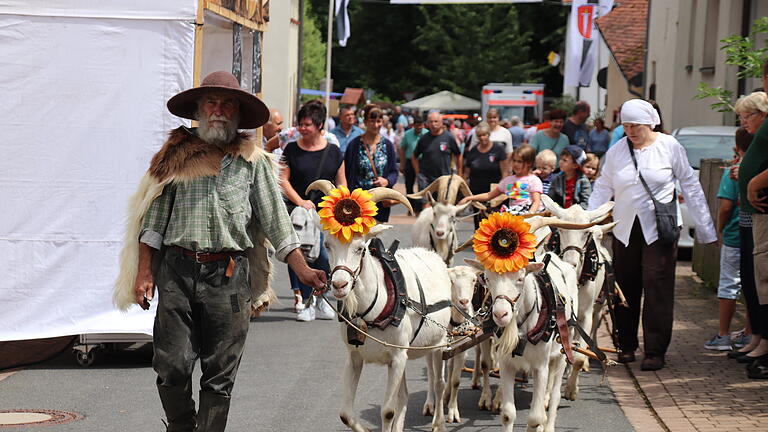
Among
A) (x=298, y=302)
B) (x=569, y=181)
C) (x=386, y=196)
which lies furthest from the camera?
(x=298, y=302)

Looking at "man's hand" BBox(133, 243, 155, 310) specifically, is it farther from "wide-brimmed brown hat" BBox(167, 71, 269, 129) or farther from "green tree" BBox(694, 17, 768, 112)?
"green tree" BBox(694, 17, 768, 112)

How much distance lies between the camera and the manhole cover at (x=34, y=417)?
8094 millimetres

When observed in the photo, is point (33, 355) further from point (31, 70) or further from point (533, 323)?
point (533, 323)

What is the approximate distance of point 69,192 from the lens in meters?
9.81

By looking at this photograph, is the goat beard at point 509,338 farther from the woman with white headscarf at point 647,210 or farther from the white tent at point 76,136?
the white tent at point 76,136

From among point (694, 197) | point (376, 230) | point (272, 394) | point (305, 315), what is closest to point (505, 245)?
point (376, 230)

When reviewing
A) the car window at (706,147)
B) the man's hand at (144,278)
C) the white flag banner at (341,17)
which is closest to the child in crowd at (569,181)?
the man's hand at (144,278)

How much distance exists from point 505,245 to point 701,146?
12417 mm

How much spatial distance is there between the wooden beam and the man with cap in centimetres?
429

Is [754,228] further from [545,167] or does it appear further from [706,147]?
[706,147]

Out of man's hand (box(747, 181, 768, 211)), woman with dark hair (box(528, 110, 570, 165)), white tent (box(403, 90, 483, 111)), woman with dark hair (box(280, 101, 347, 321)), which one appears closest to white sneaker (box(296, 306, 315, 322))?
woman with dark hair (box(280, 101, 347, 321))

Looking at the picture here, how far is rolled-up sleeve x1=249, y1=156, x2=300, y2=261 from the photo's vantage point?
20.6 ft

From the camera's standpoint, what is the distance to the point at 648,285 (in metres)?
10.3

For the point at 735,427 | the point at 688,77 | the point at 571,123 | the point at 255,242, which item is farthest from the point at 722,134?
the point at 255,242
